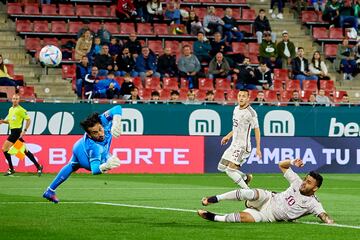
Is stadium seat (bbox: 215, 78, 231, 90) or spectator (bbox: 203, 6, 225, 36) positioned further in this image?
spectator (bbox: 203, 6, 225, 36)

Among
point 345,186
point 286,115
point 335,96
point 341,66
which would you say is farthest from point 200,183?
point 341,66

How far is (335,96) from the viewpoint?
32.8 metres

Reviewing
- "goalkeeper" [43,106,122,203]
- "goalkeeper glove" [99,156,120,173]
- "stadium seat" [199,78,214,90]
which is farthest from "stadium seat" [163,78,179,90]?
"goalkeeper glove" [99,156,120,173]

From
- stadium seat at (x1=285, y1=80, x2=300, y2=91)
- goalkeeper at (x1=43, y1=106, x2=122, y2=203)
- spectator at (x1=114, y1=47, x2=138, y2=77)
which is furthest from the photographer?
stadium seat at (x1=285, y1=80, x2=300, y2=91)

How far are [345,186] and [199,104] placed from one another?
6.56 meters

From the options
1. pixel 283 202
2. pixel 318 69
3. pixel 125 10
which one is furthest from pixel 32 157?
pixel 283 202

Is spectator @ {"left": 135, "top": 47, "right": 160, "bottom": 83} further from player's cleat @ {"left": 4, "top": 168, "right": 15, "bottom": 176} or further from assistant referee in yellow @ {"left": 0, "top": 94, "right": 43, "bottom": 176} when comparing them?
player's cleat @ {"left": 4, "top": 168, "right": 15, "bottom": 176}

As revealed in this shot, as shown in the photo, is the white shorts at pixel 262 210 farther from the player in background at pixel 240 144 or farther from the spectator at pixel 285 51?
the spectator at pixel 285 51

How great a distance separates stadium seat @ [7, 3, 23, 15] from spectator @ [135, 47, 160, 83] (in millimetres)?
5097

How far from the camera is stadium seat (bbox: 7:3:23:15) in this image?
3409cm

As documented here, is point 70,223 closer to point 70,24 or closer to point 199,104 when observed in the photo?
point 199,104

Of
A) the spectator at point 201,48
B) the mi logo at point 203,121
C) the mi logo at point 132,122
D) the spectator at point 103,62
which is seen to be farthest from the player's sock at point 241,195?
the spectator at point 201,48

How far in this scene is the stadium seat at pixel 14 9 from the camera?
112 ft

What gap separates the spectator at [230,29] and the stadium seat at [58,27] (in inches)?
210
